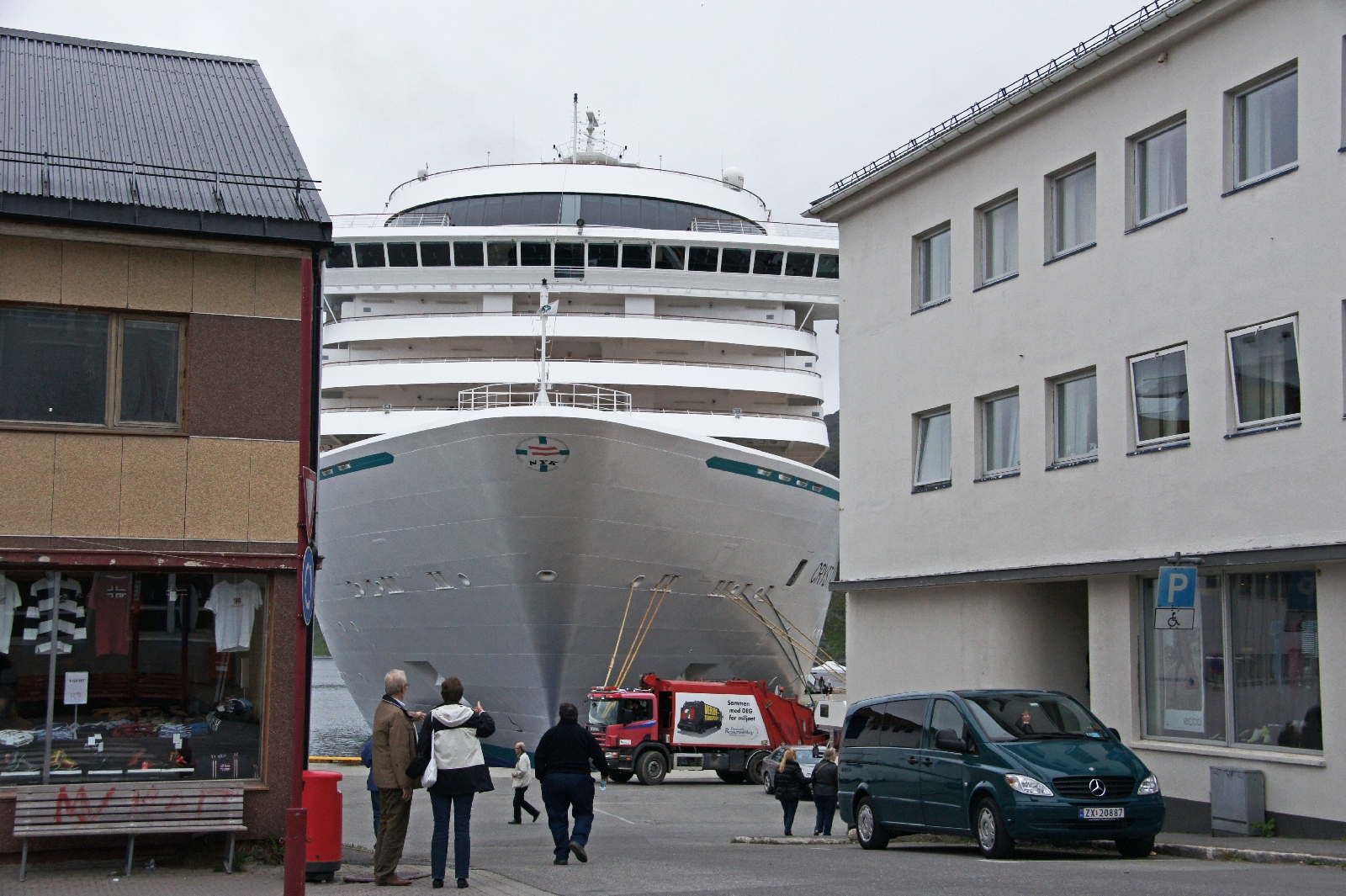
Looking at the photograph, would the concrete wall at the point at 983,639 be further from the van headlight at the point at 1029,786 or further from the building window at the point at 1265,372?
the van headlight at the point at 1029,786

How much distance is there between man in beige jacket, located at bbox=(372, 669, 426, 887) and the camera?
10016 mm

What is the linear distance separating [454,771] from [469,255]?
64.4 feet

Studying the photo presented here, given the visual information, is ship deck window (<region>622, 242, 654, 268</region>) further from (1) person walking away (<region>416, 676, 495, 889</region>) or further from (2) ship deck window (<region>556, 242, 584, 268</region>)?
(1) person walking away (<region>416, 676, 495, 889</region>)

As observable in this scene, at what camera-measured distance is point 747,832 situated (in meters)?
16.9

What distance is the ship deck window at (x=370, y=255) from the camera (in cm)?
2861

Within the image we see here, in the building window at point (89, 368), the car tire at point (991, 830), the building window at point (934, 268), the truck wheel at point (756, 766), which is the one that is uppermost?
the building window at point (934, 268)

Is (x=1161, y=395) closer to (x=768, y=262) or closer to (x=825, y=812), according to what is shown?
(x=825, y=812)

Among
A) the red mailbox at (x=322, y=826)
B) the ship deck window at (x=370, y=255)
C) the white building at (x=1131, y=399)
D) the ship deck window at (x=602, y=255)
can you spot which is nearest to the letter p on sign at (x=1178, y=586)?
the white building at (x=1131, y=399)

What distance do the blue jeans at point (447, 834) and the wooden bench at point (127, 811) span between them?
1588mm

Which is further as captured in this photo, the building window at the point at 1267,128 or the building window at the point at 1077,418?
the building window at the point at 1077,418

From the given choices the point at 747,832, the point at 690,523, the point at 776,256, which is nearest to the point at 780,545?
the point at 690,523

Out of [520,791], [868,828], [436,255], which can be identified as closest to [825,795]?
[868,828]

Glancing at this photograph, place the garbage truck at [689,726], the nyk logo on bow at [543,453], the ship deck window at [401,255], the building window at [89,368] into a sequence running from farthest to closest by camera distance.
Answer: the ship deck window at [401,255] → the garbage truck at [689,726] → the nyk logo on bow at [543,453] → the building window at [89,368]

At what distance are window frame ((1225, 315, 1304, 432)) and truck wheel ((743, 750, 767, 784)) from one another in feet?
44.4
